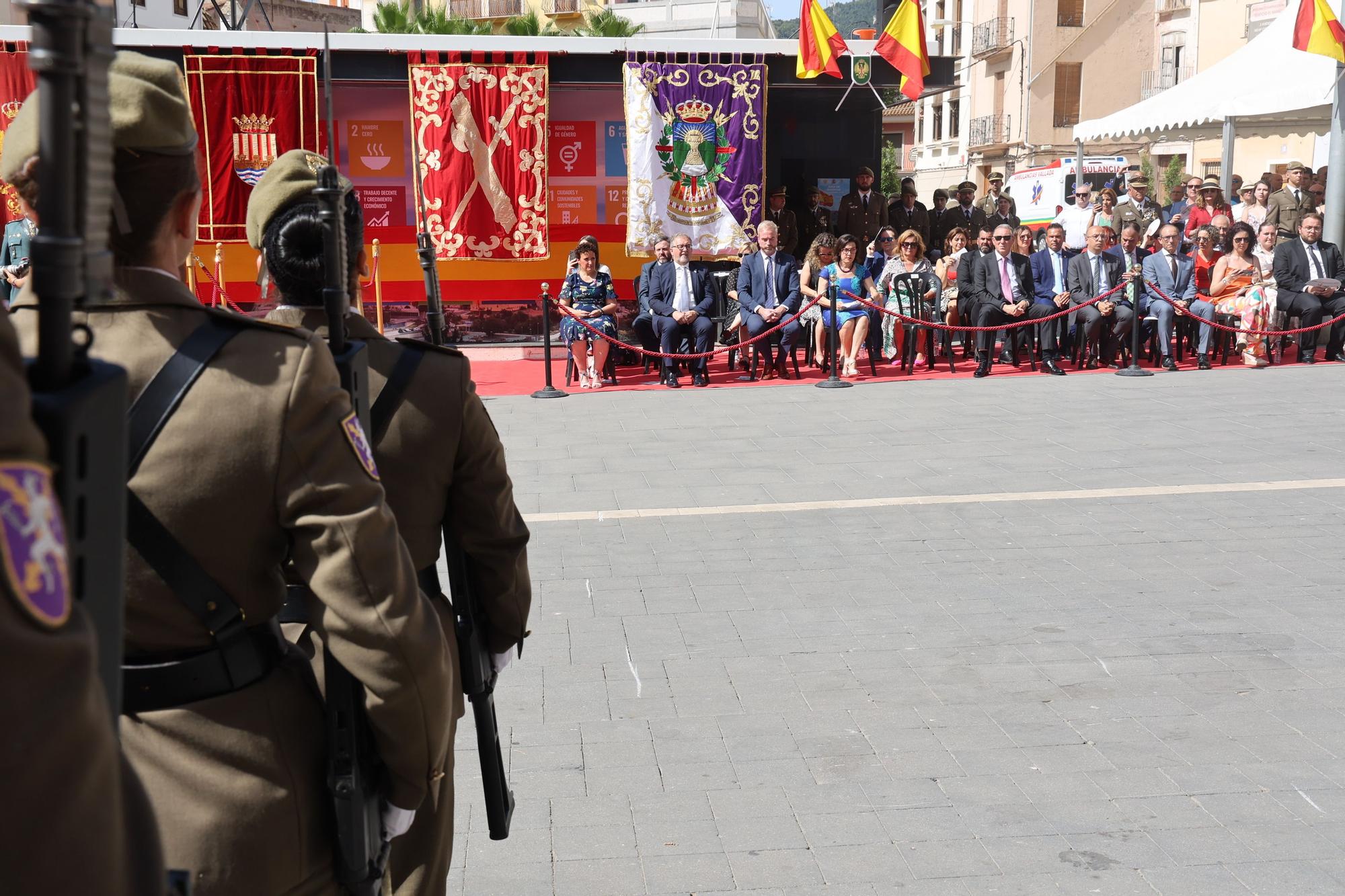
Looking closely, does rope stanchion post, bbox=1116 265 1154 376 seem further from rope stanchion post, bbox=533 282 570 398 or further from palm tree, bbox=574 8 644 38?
palm tree, bbox=574 8 644 38

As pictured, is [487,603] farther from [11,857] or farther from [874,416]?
[874,416]

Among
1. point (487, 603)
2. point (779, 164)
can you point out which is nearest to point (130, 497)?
point (487, 603)

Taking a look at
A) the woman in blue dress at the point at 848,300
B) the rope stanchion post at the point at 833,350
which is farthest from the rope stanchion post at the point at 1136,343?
the rope stanchion post at the point at 833,350

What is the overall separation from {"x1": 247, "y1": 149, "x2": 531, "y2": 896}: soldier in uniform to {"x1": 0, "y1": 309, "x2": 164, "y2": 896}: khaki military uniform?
1523mm

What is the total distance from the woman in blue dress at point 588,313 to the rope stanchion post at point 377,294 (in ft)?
6.68

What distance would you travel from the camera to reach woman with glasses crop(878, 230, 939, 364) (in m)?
14.5

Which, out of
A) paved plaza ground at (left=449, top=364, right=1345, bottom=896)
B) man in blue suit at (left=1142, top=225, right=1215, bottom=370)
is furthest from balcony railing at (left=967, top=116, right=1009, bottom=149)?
paved plaza ground at (left=449, top=364, right=1345, bottom=896)

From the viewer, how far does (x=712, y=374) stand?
14.2m

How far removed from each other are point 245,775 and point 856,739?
2.82 m

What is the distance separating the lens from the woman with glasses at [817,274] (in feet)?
46.0

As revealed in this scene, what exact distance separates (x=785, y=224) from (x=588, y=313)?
3318 mm

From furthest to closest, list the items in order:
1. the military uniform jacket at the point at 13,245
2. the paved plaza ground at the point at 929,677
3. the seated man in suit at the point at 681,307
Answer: the seated man in suit at the point at 681,307 < the military uniform jacket at the point at 13,245 < the paved plaza ground at the point at 929,677

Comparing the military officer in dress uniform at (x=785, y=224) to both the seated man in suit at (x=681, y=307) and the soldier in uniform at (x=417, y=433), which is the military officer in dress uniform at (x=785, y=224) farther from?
the soldier in uniform at (x=417, y=433)

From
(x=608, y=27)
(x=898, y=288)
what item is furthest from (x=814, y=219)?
(x=608, y=27)
